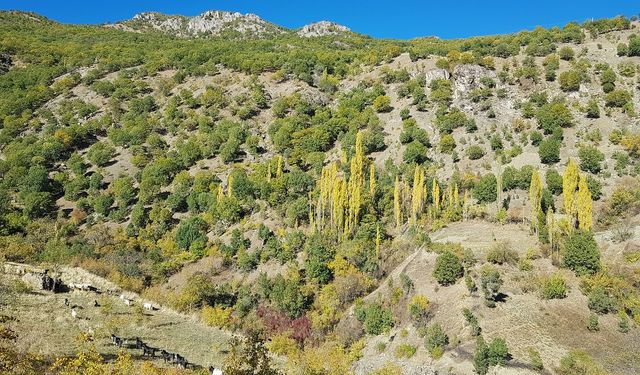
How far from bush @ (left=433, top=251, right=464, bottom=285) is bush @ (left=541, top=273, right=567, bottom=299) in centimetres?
744

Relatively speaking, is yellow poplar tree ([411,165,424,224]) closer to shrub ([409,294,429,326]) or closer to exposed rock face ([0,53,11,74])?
shrub ([409,294,429,326])

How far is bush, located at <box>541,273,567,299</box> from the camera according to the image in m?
38.5

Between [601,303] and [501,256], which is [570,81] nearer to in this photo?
[501,256]

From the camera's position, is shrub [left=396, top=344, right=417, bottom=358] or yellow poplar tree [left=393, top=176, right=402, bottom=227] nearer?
shrub [left=396, top=344, right=417, bottom=358]

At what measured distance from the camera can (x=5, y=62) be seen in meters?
126

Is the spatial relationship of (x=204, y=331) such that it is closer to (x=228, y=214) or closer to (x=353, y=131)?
(x=228, y=214)

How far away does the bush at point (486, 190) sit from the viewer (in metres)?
61.6

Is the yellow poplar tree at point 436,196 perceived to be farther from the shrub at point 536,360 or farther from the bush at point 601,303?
the shrub at point 536,360

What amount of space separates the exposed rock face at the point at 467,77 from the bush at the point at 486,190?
31.4 meters

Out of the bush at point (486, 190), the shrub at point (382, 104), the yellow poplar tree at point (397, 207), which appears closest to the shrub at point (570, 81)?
the bush at point (486, 190)

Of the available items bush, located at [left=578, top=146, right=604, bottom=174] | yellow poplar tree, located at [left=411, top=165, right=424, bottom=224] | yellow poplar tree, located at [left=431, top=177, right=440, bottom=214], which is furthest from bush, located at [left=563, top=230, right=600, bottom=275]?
bush, located at [left=578, top=146, right=604, bottom=174]

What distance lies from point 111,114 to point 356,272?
77.3 metres

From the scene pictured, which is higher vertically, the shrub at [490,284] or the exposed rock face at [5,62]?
the exposed rock face at [5,62]

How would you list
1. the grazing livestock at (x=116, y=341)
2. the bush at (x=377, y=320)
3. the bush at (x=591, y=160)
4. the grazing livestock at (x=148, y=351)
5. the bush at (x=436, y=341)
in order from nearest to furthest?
the grazing livestock at (x=148, y=351)
the grazing livestock at (x=116, y=341)
the bush at (x=436, y=341)
the bush at (x=377, y=320)
the bush at (x=591, y=160)
